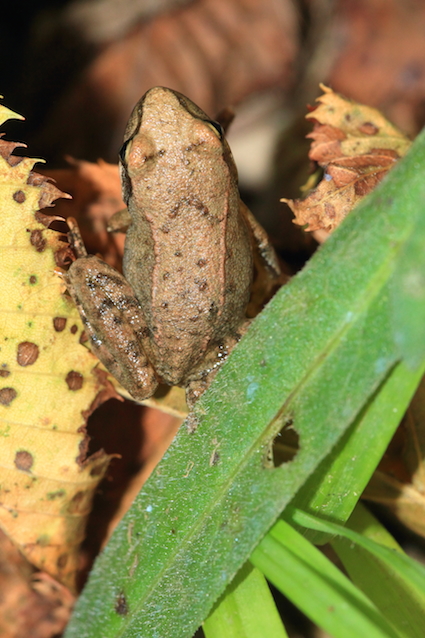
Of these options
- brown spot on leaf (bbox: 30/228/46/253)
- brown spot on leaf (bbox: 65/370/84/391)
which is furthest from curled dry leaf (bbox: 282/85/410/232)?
brown spot on leaf (bbox: 65/370/84/391)

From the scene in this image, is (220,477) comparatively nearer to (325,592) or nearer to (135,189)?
(325,592)

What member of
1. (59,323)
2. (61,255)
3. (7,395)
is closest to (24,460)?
(7,395)

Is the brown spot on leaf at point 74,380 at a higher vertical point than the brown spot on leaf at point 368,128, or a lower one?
lower

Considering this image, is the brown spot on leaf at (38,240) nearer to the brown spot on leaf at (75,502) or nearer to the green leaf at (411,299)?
the brown spot on leaf at (75,502)

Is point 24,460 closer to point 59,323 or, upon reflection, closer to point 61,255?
point 59,323

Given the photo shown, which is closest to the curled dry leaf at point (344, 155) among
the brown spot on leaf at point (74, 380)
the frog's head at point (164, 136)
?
Result: the frog's head at point (164, 136)

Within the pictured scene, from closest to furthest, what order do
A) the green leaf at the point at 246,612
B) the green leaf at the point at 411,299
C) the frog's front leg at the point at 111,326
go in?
the green leaf at the point at 411,299, the green leaf at the point at 246,612, the frog's front leg at the point at 111,326
